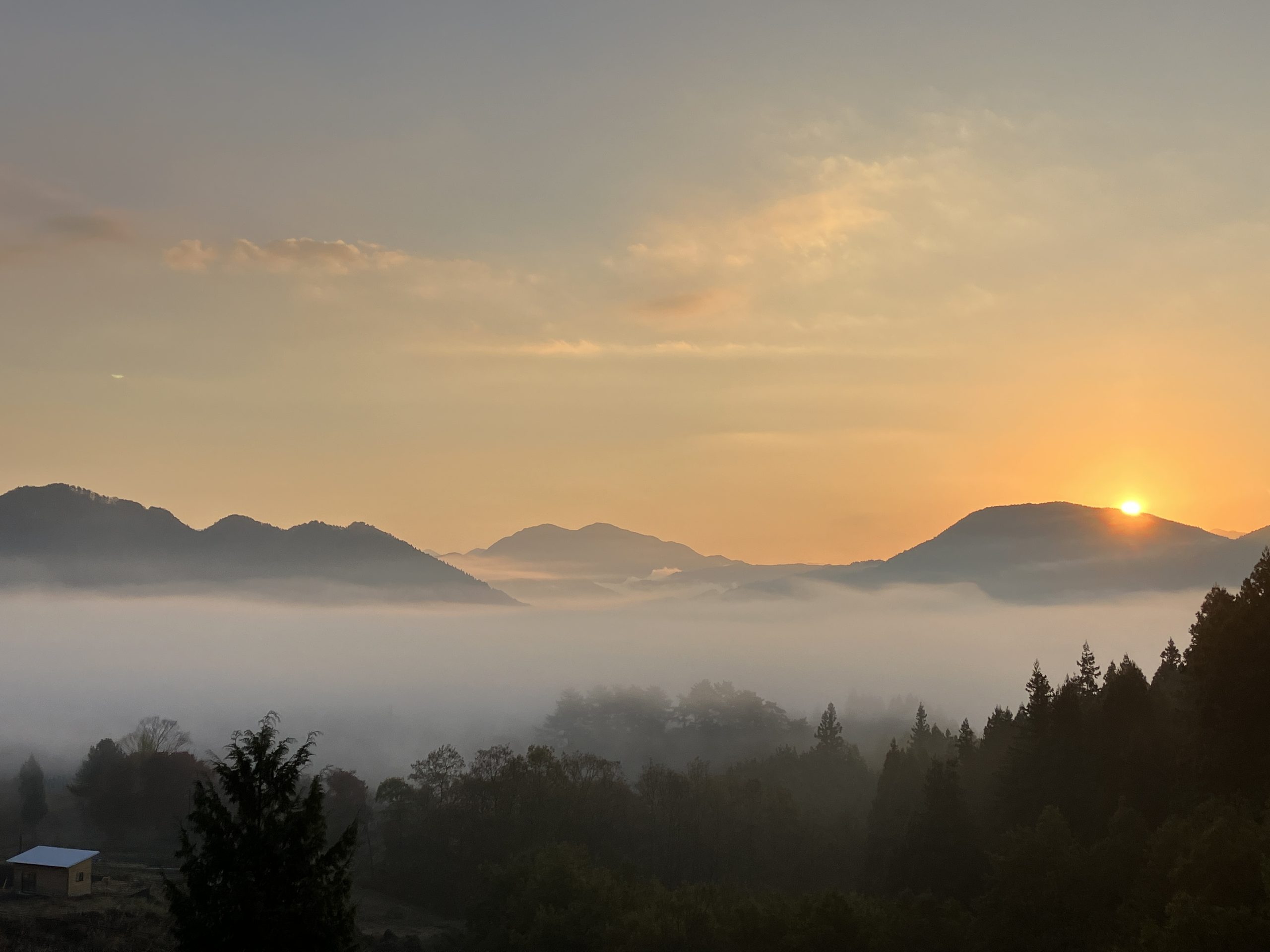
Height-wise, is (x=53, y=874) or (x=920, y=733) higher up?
(x=920, y=733)

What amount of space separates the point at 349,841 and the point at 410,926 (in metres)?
67.7

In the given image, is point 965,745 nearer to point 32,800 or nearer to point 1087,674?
point 1087,674

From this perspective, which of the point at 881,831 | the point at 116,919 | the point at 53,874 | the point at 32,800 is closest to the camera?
the point at 116,919

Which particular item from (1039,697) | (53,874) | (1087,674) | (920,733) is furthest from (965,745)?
(53,874)

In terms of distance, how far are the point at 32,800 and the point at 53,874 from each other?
63.2m

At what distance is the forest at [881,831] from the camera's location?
2007 inches

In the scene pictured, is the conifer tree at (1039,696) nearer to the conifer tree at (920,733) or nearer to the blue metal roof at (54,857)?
the conifer tree at (920,733)

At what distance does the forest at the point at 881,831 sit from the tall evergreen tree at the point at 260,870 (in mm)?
25552

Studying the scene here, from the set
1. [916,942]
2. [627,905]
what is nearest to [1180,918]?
[916,942]

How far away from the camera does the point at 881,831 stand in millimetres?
103750

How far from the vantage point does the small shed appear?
9119 centimetres

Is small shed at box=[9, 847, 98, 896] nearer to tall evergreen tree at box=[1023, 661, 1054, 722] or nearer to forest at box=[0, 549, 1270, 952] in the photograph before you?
forest at box=[0, 549, 1270, 952]

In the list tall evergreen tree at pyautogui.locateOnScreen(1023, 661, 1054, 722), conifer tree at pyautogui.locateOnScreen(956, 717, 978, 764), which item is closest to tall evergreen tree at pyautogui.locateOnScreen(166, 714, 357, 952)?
tall evergreen tree at pyautogui.locateOnScreen(1023, 661, 1054, 722)

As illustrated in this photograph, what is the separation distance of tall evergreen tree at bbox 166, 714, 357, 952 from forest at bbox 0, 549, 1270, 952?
1006 inches
